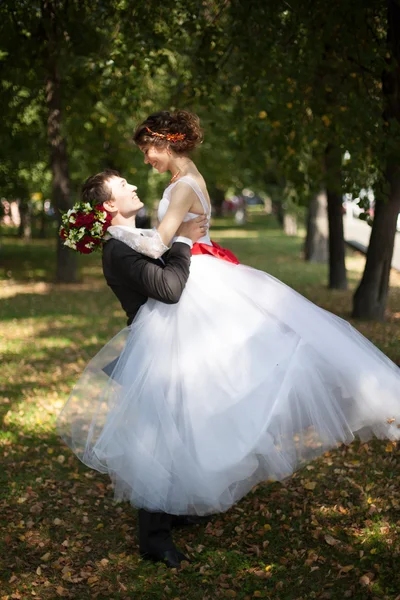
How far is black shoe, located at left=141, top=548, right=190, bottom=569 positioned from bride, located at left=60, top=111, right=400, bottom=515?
0.46m

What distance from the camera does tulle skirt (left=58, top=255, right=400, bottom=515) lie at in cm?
418

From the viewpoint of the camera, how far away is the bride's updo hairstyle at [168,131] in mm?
4398

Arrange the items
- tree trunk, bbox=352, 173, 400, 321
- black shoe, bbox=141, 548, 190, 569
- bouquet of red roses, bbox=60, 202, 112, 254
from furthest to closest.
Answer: tree trunk, bbox=352, 173, 400, 321 → black shoe, bbox=141, 548, 190, 569 → bouquet of red roses, bbox=60, 202, 112, 254

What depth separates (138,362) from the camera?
172 inches

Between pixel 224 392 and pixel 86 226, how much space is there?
51.3 inches

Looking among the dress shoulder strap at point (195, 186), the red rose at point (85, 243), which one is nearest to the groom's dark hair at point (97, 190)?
the red rose at point (85, 243)

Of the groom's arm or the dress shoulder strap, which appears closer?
the groom's arm

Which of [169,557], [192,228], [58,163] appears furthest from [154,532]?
[58,163]

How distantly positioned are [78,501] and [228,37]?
7.30 m

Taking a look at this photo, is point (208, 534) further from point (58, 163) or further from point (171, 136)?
point (58, 163)

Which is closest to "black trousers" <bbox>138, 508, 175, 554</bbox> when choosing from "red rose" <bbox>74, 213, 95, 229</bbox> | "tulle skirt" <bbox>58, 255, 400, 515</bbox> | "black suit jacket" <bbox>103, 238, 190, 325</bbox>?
"tulle skirt" <bbox>58, 255, 400, 515</bbox>

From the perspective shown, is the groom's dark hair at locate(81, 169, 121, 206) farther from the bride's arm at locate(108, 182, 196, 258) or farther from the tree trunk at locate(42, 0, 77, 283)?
the tree trunk at locate(42, 0, 77, 283)

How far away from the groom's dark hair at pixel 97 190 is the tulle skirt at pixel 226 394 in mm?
700

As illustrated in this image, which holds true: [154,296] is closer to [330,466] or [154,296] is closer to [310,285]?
[330,466]
